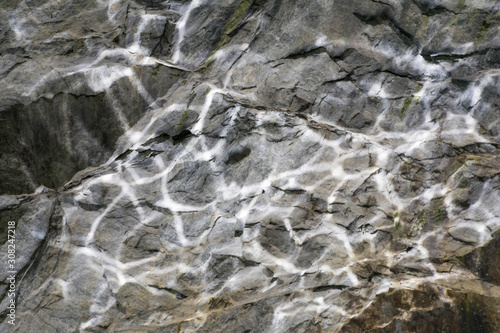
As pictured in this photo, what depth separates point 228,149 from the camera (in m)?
2.83

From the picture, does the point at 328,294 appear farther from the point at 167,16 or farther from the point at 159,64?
the point at 167,16

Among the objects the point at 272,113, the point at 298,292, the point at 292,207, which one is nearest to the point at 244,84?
the point at 272,113

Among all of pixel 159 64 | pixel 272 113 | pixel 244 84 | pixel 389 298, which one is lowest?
pixel 389 298

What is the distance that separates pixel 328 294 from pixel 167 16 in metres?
2.32

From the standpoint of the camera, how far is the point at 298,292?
125 inches

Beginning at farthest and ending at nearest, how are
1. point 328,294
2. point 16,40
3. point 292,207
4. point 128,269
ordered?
point 328,294 → point 292,207 → point 128,269 → point 16,40

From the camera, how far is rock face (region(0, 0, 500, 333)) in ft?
8.59

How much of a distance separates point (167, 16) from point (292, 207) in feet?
5.03

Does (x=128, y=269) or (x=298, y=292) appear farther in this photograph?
(x=298, y=292)

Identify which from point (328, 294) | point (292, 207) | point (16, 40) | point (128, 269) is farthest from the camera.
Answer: point (328, 294)

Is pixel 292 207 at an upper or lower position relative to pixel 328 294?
upper

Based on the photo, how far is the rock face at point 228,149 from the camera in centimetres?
262

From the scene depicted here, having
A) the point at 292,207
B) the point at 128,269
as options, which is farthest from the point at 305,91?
the point at 128,269

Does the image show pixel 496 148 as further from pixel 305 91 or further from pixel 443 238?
pixel 305 91
